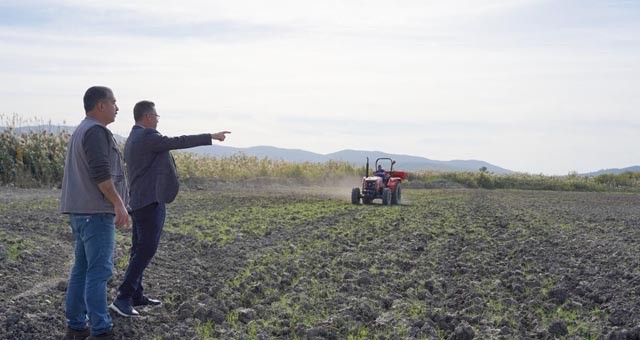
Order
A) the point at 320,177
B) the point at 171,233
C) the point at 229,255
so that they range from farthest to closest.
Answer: the point at 320,177 → the point at 171,233 → the point at 229,255

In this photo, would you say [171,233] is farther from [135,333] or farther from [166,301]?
[135,333]

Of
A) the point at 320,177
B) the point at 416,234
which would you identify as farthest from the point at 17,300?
the point at 320,177

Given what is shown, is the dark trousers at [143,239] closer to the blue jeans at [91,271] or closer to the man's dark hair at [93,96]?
the blue jeans at [91,271]

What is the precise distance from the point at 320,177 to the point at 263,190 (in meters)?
8.78

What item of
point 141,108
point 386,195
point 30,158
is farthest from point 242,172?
point 141,108

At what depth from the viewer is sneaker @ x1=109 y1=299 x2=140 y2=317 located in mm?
6043

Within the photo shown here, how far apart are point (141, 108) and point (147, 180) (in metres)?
0.68

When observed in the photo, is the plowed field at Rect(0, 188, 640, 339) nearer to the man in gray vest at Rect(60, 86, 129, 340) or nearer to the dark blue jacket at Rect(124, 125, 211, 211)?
the man in gray vest at Rect(60, 86, 129, 340)

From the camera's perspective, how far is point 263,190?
28.5 meters

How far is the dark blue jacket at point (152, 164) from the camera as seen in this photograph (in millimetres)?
5938

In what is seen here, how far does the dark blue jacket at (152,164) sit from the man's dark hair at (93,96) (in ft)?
3.05

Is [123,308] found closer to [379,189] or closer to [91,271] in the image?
[91,271]

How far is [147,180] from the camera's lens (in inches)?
236

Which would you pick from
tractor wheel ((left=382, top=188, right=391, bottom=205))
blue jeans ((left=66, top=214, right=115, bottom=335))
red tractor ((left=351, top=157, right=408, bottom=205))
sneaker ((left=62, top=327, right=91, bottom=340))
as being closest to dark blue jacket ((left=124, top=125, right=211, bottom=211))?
A: blue jeans ((left=66, top=214, right=115, bottom=335))
